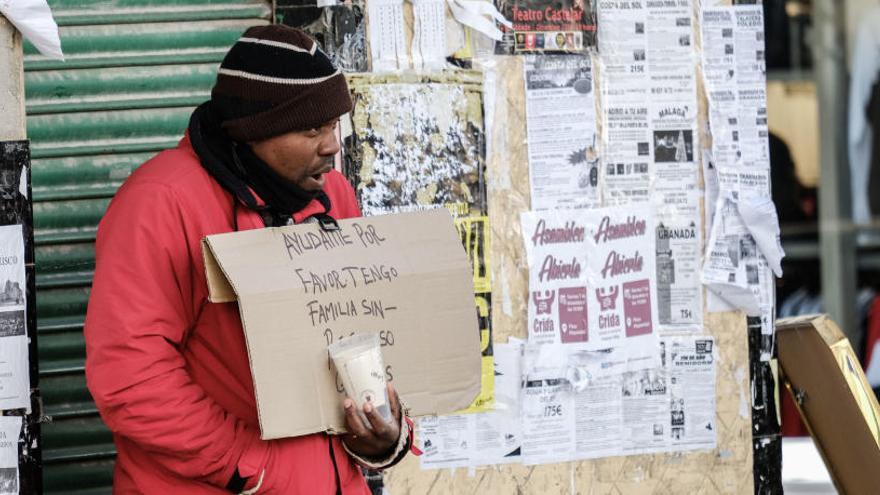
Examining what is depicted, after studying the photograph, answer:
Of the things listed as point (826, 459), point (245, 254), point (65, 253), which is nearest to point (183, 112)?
point (65, 253)

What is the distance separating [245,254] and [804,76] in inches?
214

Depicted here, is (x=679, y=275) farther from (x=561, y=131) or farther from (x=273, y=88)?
(x=273, y=88)

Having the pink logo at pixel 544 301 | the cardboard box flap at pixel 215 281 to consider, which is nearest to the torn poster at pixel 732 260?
the pink logo at pixel 544 301

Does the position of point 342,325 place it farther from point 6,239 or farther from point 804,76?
point 804,76

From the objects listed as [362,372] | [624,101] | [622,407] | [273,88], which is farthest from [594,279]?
[273,88]

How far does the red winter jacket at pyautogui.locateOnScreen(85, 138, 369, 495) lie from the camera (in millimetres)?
2584

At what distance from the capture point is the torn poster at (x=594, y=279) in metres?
3.89

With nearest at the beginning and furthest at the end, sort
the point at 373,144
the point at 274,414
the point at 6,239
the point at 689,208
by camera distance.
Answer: the point at 274,414 < the point at 6,239 < the point at 373,144 < the point at 689,208

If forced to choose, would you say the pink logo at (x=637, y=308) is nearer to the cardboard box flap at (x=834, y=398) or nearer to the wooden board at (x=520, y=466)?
the wooden board at (x=520, y=466)

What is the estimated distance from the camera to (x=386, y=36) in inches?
146

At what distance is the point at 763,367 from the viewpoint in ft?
13.5

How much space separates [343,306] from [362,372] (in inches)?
6.6

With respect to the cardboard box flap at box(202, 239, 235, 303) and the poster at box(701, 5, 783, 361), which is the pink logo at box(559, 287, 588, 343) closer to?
the poster at box(701, 5, 783, 361)

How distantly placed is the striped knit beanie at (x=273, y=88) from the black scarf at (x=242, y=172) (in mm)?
38
